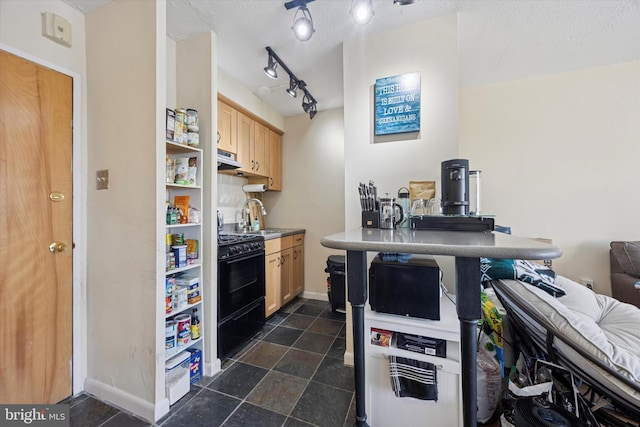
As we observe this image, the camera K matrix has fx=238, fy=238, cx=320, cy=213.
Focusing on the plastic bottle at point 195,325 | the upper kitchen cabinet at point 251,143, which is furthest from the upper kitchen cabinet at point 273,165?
the plastic bottle at point 195,325

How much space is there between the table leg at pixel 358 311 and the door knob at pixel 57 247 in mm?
1749

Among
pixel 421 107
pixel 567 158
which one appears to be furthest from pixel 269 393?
pixel 567 158

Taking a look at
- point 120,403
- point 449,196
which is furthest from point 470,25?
point 120,403

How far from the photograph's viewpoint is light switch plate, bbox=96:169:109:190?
150 cm

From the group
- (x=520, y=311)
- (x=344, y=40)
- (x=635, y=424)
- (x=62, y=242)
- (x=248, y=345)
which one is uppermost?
(x=344, y=40)

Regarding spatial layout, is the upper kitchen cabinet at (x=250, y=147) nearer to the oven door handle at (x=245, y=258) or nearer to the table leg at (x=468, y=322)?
the oven door handle at (x=245, y=258)

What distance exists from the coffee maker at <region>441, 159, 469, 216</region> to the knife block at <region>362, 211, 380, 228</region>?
40cm

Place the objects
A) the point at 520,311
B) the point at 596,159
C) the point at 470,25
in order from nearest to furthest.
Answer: the point at 520,311
the point at 470,25
the point at 596,159

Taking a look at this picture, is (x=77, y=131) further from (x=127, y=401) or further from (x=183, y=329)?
(x=127, y=401)

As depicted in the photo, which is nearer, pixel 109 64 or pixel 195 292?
pixel 109 64

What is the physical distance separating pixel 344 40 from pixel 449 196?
1.52 m

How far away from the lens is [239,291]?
81.7 inches

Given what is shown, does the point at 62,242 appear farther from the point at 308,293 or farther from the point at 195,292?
the point at 308,293

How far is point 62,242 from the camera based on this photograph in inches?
57.9
